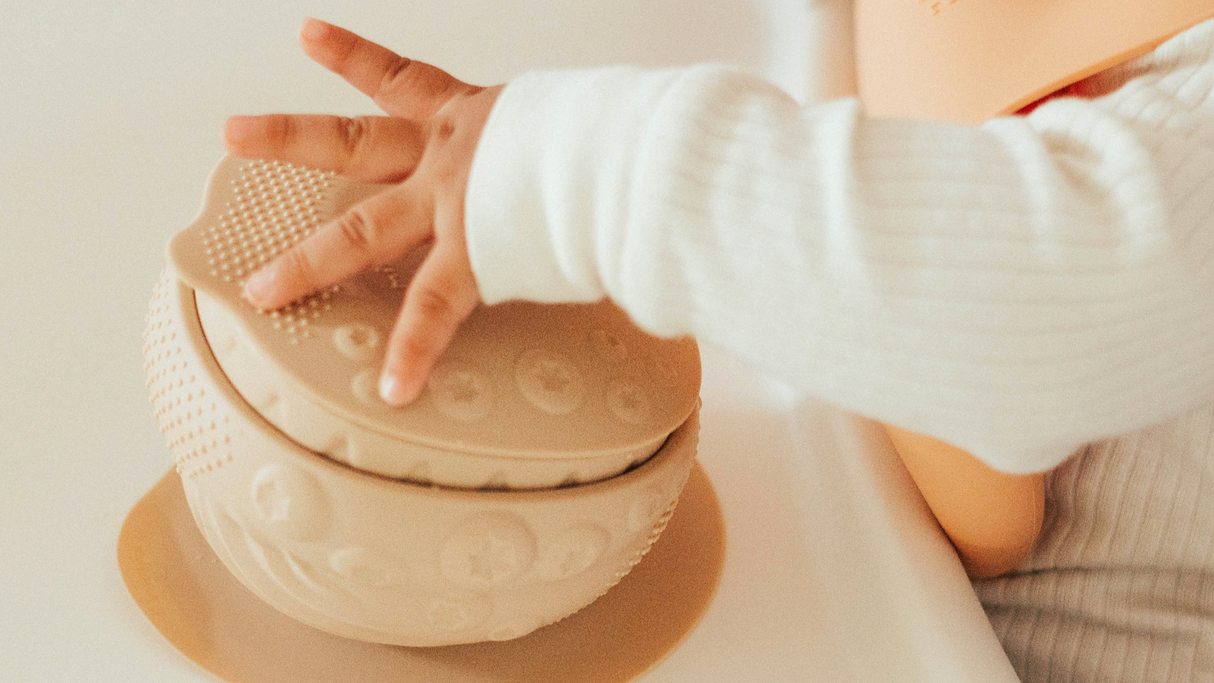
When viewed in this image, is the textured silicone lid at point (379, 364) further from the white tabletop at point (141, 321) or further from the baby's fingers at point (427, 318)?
the white tabletop at point (141, 321)

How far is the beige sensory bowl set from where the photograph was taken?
0.36 meters

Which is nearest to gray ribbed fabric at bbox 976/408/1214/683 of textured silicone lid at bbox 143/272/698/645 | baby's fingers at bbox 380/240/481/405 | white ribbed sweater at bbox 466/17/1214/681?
white ribbed sweater at bbox 466/17/1214/681

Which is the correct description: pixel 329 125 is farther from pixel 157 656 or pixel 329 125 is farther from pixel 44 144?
pixel 44 144

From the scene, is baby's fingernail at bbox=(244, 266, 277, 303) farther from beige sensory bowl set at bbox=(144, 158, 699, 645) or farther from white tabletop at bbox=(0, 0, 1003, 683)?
white tabletop at bbox=(0, 0, 1003, 683)

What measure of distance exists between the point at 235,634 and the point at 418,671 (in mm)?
103

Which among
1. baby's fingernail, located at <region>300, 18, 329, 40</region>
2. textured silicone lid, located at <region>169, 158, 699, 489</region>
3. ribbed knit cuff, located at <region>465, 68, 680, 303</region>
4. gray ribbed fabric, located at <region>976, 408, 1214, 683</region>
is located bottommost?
gray ribbed fabric, located at <region>976, 408, 1214, 683</region>

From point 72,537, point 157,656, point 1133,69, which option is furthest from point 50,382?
point 1133,69

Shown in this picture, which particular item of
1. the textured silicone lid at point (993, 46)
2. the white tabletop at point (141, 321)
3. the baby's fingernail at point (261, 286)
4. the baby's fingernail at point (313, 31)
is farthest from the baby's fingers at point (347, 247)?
the textured silicone lid at point (993, 46)

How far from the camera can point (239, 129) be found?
1.26 feet

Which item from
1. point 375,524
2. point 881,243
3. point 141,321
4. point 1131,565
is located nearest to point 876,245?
point 881,243

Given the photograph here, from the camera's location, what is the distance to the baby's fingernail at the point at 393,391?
351mm

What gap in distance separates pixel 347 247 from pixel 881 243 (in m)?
0.21

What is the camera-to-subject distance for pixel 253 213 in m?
0.40

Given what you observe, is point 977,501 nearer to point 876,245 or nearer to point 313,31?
point 876,245
